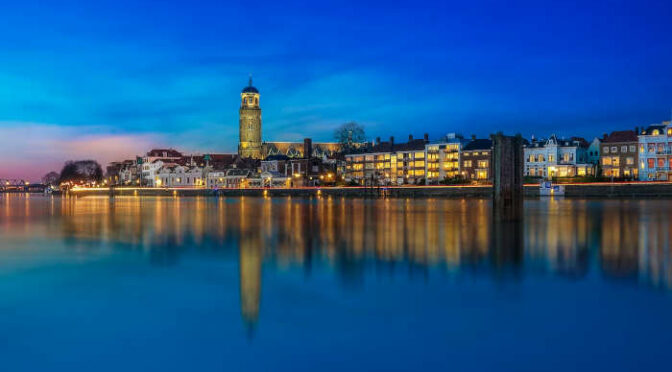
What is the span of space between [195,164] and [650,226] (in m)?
137

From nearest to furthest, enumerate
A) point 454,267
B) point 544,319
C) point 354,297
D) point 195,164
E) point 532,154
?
point 544,319 → point 354,297 → point 454,267 → point 532,154 → point 195,164

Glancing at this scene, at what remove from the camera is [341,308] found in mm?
9758

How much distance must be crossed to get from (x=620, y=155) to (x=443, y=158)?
1279 inches

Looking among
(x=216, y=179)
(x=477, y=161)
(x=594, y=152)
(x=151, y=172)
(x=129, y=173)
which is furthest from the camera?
(x=129, y=173)

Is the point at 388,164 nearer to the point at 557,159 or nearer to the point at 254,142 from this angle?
the point at 557,159

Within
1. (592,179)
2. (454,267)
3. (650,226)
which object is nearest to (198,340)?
(454,267)

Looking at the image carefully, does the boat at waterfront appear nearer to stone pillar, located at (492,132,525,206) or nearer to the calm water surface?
stone pillar, located at (492,132,525,206)

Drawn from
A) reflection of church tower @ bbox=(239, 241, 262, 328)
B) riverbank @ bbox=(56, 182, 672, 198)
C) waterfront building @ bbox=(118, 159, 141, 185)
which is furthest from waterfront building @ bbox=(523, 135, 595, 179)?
waterfront building @ bbox=(118, 159, 141, 185)

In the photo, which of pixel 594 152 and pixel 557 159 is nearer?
pixel 557 159

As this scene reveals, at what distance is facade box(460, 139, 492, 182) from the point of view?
350 ft

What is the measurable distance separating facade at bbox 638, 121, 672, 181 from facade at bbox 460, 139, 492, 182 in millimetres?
25169

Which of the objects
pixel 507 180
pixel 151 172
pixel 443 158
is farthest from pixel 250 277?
pixel 151 172

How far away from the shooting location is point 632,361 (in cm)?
688

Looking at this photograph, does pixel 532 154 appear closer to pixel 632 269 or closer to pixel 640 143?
pixel 640 143
